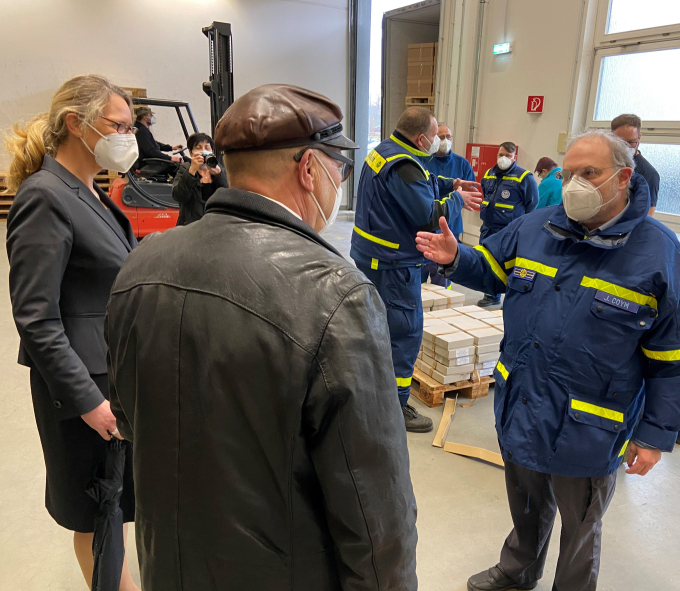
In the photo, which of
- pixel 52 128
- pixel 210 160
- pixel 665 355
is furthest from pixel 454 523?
pixel 210 160

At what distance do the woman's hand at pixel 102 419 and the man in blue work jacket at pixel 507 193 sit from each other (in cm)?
493

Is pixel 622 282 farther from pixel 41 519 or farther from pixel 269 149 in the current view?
pixel 41 519

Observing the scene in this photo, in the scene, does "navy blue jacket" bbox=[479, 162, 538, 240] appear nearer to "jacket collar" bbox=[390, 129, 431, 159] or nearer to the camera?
"jacket collar" bbox=[390, 129, 431, 159]

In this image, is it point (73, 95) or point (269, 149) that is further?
point (73, 95)

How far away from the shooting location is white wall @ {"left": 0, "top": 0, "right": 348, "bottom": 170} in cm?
1004

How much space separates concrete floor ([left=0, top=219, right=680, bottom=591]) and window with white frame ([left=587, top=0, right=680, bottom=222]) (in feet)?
14.2

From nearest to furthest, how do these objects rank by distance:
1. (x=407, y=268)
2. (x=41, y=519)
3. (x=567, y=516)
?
(x=567, y=516) → (x=41, y=519) → (x=407, y=268)

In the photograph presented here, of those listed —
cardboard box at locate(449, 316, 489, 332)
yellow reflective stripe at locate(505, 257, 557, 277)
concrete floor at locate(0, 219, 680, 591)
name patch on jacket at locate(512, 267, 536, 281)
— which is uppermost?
yellow reflective stripe at locate(505, 257, 557, 277)

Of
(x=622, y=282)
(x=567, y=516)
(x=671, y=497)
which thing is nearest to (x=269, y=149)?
(x=622, y=282)

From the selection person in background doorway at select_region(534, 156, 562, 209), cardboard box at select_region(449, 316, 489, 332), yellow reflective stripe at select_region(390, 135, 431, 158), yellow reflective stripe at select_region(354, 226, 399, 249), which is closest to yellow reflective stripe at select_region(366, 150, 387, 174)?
yellow reflective stripe at select_region(390, 135, 431, 158)

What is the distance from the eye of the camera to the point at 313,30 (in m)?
11.8

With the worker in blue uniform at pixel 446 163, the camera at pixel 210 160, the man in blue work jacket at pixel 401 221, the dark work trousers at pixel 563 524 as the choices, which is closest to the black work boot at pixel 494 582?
the dark work trousers at pixel 563 524

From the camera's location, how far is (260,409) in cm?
87

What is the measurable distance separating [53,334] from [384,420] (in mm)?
1140
